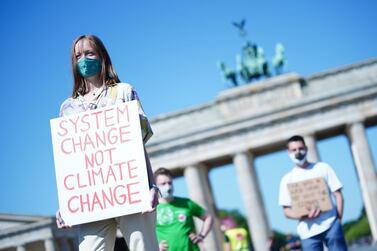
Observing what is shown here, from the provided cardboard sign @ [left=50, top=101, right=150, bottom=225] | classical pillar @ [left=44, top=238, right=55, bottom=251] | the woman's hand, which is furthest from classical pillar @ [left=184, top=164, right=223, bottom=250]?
the woman's hand

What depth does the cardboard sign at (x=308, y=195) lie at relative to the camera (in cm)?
1081

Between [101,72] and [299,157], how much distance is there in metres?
5.37

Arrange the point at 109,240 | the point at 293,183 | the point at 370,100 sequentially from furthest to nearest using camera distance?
the point at 370,100 → the point at 293,183 → the point at 109,240

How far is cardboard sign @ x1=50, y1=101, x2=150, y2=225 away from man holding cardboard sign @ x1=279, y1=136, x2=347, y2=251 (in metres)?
5.05

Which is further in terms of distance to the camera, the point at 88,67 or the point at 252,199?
the point at 252,199

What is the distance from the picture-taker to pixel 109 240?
20.5 ft

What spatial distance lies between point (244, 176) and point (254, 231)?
3.98m

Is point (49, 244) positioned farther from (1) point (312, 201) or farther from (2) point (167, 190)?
(1) point (312, 201)

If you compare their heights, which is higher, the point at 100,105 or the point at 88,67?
the point at 88,67

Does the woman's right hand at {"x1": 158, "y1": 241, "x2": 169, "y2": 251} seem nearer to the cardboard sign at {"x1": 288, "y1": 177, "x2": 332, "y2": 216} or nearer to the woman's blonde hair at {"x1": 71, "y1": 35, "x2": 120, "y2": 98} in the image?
the cardboard sign at {"x1": 288, "y1": 177, "x2": 332, "y2": 216}

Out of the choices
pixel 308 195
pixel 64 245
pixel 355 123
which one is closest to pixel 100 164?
pixel 308 195

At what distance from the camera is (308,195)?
35.5 feet

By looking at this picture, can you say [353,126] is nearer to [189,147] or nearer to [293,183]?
[189,147]

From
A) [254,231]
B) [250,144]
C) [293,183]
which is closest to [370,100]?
[250,144]
